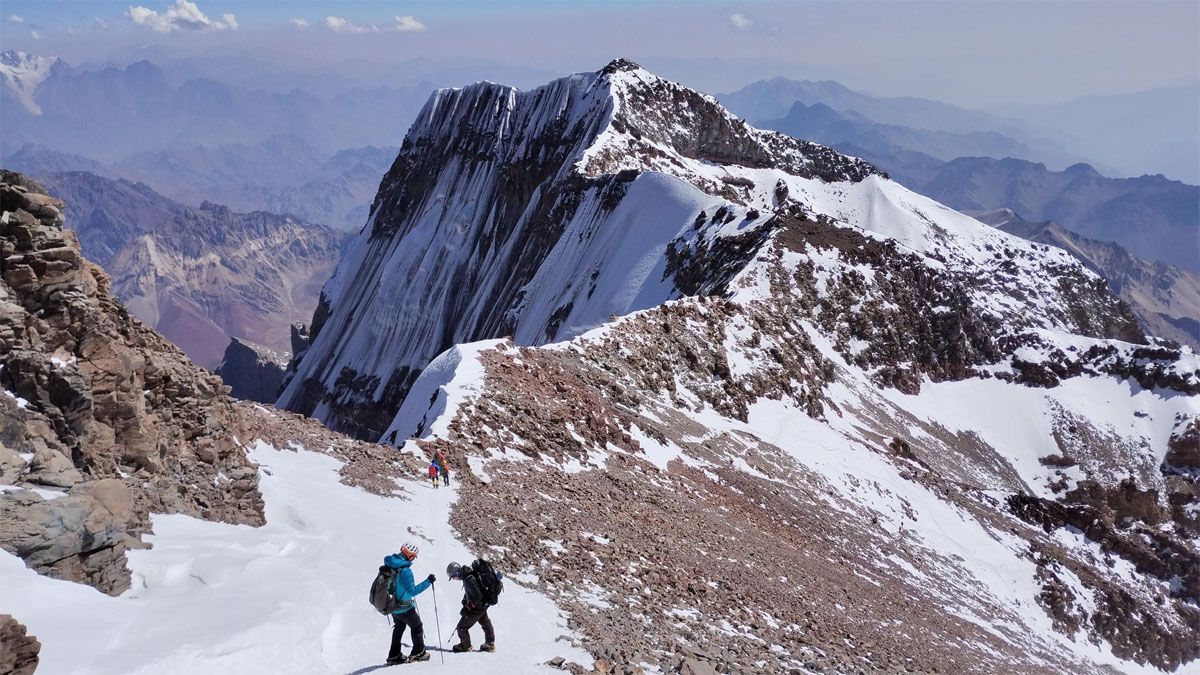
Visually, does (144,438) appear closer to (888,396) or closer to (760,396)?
(760,396)

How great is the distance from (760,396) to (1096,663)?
19.5m

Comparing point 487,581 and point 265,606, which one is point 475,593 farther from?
point 265,606

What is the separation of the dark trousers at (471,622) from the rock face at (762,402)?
176 cm

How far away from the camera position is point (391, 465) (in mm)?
21938

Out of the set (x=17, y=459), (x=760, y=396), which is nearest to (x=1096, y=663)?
(x=760, y=396)

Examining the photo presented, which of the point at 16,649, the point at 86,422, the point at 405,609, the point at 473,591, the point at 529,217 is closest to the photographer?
the point at 16,649

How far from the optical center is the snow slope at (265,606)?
32.8 feet

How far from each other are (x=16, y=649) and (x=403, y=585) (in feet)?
14.7

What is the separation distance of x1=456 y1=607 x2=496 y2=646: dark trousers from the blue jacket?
105cm

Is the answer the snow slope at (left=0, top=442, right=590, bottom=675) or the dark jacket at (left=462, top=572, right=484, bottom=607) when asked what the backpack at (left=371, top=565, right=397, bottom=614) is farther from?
the dark jacket at (left=462, top=572, right=484, bottom=607)

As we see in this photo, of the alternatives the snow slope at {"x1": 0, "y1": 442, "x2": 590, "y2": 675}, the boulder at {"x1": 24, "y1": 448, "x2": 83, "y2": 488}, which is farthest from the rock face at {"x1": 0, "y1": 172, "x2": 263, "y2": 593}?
the snow slope at {"x1": 0, "y1": 442, "x2": 590, "y2": 675}

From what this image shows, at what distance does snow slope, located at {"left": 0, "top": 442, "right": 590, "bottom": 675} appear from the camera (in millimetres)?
10008

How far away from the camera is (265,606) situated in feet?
38.5

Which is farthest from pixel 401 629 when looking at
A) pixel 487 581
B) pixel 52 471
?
pixel 52 471
